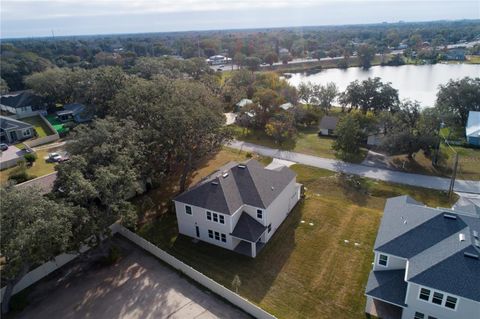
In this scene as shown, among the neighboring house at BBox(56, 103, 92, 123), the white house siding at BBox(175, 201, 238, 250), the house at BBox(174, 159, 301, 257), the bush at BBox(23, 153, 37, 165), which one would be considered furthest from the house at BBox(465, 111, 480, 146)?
the neighboring house at BBox(56, 103, 92, 123)

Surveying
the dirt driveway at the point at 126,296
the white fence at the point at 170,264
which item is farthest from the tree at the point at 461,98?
the dirt driveway at the point at 126,296

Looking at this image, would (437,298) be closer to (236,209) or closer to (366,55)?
(236,209)

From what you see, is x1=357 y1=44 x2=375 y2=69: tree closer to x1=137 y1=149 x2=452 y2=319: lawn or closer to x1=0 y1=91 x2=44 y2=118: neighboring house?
x1=137 y1=149 x2=452 y2=319: lawn

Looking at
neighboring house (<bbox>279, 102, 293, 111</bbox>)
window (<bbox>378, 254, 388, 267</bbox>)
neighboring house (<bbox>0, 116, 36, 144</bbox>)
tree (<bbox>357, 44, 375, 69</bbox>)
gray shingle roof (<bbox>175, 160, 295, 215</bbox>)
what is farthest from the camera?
tree (<bbox>357, 44, 375, 69</bbox>)

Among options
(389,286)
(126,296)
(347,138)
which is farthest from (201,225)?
(347,138)

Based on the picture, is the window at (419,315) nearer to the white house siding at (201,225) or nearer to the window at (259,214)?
the window at (259,214)
